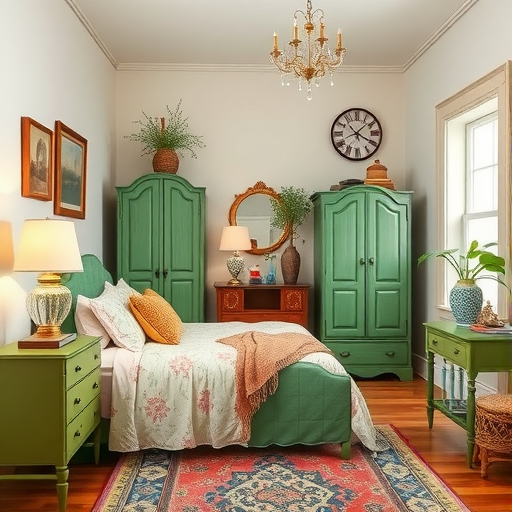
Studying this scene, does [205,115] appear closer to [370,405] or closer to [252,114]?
[252,114]

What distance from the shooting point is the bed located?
3.40 m

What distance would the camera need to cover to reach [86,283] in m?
4.07

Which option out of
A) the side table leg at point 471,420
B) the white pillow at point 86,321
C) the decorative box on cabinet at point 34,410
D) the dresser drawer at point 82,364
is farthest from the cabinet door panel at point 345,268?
the decorative box on cabinet at point 34,410

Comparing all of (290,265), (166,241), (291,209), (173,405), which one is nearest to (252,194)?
(291,209)

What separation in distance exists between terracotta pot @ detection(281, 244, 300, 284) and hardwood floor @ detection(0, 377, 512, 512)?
1.74 meters

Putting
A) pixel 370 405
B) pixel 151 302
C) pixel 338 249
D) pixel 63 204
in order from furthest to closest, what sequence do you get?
pixel 338 249 → pixel 370 405 → pixel 63 204 → pixel 151 302

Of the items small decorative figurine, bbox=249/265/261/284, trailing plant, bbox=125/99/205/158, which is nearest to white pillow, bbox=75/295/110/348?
small decorative figurine, bbox=249/265/261/284

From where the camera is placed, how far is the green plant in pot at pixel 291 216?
A: 586 centimetres

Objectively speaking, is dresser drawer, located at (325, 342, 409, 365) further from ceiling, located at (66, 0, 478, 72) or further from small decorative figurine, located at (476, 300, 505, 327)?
ceiling, located at (66, 0, 478, 72)

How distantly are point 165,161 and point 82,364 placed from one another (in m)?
3.05

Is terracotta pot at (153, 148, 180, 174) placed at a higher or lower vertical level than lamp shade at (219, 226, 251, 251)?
higher

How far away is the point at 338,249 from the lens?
5.56 metres

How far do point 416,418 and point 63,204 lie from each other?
2.90m

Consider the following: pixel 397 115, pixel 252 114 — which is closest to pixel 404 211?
pixel 397 115
